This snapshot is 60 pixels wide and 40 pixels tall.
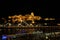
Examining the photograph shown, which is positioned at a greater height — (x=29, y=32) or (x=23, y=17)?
(x=23, y=17)

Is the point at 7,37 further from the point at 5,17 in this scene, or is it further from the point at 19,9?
the point at 19,9

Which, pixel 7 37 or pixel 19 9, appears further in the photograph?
pixel 19 9

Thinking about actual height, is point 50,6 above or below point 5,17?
above

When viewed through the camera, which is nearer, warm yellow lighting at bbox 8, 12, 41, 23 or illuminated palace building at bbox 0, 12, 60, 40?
illuminated palace building at bbox 0, 12, 60, 40

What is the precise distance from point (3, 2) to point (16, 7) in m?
0.19

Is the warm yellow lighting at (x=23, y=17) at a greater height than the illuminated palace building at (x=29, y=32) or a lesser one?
greater

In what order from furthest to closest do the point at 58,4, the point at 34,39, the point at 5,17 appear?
the point at 58,4 → the point at 5,17 → the point at 34,39

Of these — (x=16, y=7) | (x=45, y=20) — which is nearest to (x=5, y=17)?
(x=16, y=7)

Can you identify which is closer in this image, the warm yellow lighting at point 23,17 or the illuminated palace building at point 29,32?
the illuminated palace building at point 29,32

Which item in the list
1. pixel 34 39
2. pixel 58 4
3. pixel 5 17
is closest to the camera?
pixel 34 39

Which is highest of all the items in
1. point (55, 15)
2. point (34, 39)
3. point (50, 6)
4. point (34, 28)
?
point (50, 6)

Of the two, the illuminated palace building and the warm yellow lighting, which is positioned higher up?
the warm yellow lighting

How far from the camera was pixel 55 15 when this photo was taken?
188 cm

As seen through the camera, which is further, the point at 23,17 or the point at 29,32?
the point at 23,17
